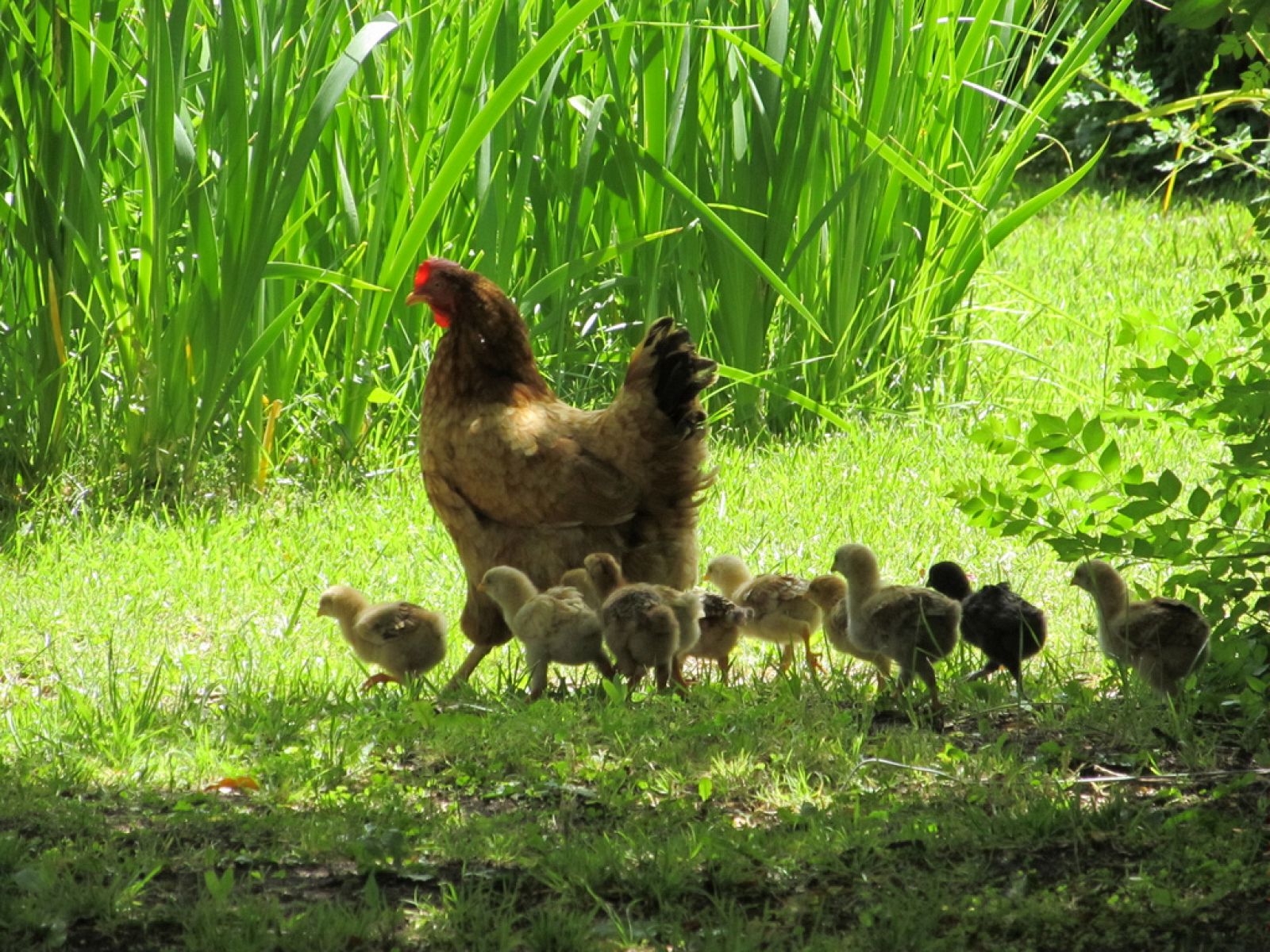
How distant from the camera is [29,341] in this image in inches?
282

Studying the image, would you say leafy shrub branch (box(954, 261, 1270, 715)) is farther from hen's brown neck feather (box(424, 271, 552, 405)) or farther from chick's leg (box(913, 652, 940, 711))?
hen's brown neck feather (box(424, 271, 552, 405))

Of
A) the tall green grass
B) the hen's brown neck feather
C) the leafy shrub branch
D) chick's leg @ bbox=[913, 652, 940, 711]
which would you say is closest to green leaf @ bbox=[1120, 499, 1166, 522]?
the leafy shrub branch

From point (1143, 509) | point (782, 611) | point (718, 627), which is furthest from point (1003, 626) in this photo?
point (718, 627)

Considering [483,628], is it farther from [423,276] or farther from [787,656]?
[423,276]

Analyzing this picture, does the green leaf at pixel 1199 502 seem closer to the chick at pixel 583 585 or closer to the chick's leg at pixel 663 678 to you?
the chick's leg at pixel 663 678

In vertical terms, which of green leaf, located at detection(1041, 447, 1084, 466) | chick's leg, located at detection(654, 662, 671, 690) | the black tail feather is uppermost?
green leaf, located at detection(1041, 447, 1084, 466)

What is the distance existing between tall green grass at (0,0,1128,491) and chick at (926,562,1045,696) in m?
2.42

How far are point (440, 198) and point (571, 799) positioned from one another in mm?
3623

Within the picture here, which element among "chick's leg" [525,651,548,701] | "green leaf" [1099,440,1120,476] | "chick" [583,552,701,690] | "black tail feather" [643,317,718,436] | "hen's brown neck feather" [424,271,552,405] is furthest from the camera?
"hen's brown neck feather" [424,271,552,405]

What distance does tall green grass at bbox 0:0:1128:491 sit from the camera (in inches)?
270

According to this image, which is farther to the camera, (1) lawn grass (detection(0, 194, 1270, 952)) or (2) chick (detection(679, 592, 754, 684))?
(2) chick (detection(679, 592, 754, 684))

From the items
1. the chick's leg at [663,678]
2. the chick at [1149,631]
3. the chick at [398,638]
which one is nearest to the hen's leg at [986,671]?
the chick at [1149,631]

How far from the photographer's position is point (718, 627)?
498 centimetres

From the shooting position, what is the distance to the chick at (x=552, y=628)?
468cm
